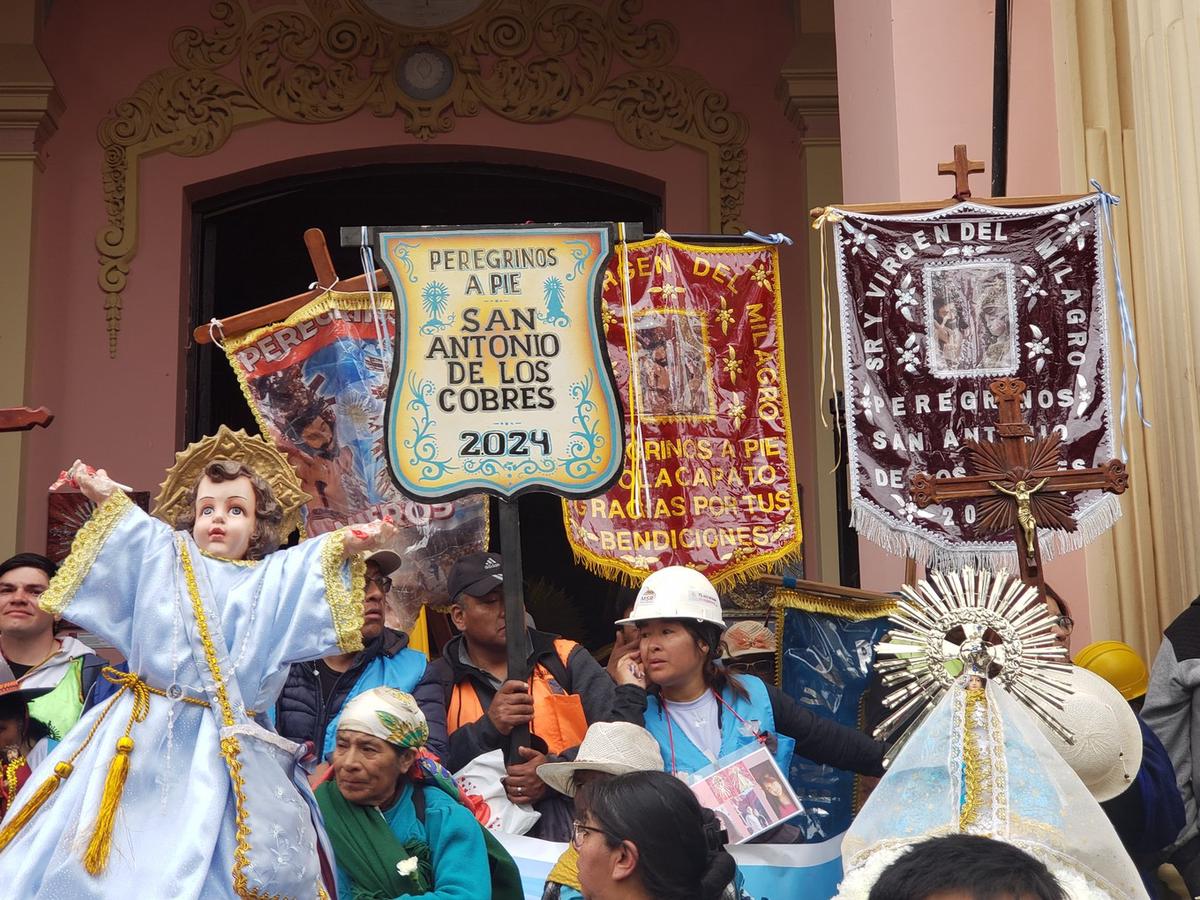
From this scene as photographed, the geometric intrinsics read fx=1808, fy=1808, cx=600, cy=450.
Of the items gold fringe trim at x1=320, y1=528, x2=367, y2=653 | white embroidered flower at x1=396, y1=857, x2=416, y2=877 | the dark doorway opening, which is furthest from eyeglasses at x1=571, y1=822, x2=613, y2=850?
the dark doorway opening

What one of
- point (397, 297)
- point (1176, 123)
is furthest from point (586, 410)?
point (1176, 123)

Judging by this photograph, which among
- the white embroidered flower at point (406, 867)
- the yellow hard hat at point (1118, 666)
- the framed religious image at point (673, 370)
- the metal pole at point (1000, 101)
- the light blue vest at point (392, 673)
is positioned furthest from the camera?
the framed religious image at point (673, 370)

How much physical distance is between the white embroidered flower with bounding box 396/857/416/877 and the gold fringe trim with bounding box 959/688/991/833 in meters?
1.67

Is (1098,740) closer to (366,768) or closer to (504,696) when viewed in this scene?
(504,696)

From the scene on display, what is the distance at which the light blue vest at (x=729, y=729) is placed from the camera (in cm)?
543

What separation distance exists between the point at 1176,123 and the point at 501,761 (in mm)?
3369

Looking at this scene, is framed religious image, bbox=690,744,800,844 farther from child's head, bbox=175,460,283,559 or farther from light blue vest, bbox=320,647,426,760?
child's head, bbox=175,460,283,559

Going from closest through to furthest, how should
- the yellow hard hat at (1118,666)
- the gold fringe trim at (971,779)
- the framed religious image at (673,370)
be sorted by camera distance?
the gold fringe trim at (971,779), the yellow hard hat at (1118,666), the framed religious image at (673,370)

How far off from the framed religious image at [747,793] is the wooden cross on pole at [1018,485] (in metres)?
1.01

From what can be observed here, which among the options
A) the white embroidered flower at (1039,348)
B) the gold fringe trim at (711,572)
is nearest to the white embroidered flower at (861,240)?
the white embroidered flower at (1039,348)

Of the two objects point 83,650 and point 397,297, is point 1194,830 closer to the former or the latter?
point 397,297

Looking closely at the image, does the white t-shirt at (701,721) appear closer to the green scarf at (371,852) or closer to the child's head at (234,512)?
the green scarf at (371,852)

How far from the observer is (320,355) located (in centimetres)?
706

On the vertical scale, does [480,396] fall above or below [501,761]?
above
